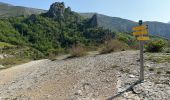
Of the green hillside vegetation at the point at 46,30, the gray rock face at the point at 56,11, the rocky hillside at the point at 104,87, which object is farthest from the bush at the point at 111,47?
the gray rock face at the point at 56,11

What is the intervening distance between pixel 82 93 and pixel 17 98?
2352mm

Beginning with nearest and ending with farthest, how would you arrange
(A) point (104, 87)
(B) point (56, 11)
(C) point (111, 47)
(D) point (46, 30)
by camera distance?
1. (A) point (104, 87)
2. (C) point (111, 47)
3. (D) point (46, 30)
4. (B) point (56, 11)

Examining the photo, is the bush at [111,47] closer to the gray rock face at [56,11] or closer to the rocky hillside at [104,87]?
the rocky hillside at [104,87]

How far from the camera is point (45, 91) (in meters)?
11.7

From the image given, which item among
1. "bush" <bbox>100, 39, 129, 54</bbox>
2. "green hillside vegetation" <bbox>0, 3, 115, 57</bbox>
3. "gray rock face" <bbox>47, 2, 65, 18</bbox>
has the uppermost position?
"gray rock face" <bbox>47, 2, 65, 18</bbox>

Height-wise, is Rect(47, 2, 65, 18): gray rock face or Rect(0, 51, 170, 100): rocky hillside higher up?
Rect(47, 2, 65, 18): gray rock face

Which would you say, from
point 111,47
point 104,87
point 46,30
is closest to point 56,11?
point 46,30

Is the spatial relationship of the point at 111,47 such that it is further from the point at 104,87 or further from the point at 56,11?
the point at 56,11

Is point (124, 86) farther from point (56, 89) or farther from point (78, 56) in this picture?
point (78, 56)

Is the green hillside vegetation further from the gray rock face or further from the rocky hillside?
the rocky hillside

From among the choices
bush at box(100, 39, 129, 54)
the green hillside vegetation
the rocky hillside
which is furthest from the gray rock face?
the rocky hillside

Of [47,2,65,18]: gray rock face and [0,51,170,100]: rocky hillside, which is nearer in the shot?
[0,51,170,100]: rocky hillside

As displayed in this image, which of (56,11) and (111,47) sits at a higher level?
(56,11)

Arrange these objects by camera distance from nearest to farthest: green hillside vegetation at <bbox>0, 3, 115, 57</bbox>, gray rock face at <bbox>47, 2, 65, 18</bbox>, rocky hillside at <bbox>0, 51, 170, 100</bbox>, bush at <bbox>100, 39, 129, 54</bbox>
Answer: rocky hillside at <bbox>0, 51, 170, 100</bbox>
bush at <bbox>100, 39, 129, 54</bbox>
green hillside vegetation at <bbox>0, 3, 115, 57</bbox>
gray rock face at <bbox>47, 2, 65, 18</bbox>
